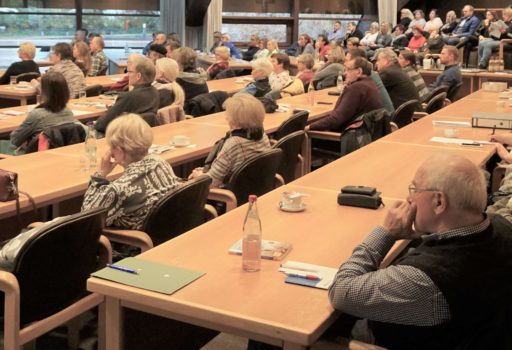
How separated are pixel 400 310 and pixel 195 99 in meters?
5.12

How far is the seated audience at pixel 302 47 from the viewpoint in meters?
15.7

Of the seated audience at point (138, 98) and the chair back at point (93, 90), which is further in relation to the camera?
the chair back at point (93, 90)

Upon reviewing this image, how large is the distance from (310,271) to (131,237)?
3.68ft

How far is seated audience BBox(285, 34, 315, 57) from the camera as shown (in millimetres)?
15711

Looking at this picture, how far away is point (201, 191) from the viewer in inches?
138

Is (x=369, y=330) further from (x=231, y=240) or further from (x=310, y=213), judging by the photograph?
(x=310, y=213)

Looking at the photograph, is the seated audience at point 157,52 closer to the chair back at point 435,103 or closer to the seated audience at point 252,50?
the chair back at point 435,103

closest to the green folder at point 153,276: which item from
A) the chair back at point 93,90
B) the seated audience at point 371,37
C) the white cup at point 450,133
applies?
the white cup at point 450,133

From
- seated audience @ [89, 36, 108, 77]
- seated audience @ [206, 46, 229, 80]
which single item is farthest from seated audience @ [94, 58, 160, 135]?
seated audience @ [89, 36, 108, 77]

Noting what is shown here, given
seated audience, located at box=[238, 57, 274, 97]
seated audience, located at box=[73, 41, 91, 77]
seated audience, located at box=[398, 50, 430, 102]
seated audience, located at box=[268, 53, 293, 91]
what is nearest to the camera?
seated audience, located at box=[238, 57, 274, 97]

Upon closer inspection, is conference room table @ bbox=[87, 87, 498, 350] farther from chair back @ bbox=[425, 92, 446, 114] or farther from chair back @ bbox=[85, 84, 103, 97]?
chair back @ bbox=[85, 84, 103, 97]

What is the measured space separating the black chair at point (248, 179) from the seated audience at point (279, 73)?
3.82 m

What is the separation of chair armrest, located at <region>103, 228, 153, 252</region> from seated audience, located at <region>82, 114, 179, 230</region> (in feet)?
0.24

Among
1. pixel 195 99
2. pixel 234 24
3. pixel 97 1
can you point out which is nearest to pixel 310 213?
pixel 195 99
